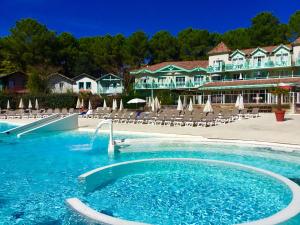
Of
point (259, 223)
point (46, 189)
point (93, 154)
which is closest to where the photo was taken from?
point (259, 223)

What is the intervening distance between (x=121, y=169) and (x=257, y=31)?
4448 cm

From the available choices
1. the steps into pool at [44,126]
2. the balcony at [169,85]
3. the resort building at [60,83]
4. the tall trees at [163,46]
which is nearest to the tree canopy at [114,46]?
the tall trees at [163,46]

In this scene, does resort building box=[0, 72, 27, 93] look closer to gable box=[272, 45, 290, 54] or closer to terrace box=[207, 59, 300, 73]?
terrace box=[207, 59, 300, 73]

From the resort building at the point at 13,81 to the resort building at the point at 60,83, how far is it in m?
4.36

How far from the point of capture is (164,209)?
6.83 meters

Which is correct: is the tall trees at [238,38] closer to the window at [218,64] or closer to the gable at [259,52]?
the window at [218,64]

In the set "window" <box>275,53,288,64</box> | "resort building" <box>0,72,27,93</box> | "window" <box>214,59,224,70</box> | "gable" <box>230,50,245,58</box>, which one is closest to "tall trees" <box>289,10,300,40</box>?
"window" <box>275,53,288,64</box>

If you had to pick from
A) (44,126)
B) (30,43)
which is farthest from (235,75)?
(30,43)

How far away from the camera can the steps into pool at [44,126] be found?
1853cm

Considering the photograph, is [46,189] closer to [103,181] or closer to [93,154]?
[103,181]

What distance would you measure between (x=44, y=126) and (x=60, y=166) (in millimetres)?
8940

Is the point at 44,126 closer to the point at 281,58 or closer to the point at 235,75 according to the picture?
the point at 235,75

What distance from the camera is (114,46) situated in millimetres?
56250

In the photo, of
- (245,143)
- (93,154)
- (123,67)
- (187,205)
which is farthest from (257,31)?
(187,205)
